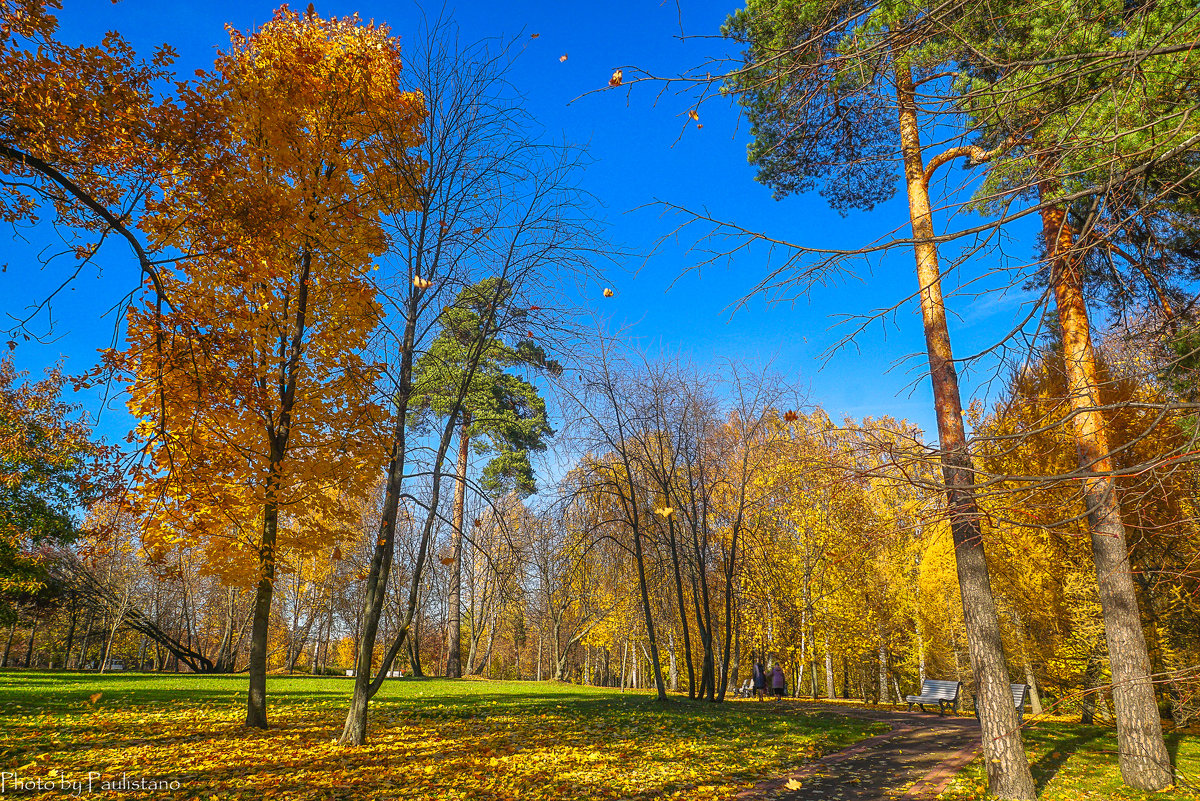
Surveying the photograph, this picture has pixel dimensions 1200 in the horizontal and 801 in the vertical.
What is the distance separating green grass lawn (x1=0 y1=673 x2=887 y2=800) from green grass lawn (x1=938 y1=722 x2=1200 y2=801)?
1.87 metres

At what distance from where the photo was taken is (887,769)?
265 inches

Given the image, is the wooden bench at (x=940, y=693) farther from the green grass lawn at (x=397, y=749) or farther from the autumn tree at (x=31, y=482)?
the autumn tree at (x=31, y=482)

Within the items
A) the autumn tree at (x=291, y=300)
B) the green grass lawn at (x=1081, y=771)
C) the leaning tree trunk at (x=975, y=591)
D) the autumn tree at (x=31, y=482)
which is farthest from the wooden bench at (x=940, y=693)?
the autumn tree at (x=31, y=482)

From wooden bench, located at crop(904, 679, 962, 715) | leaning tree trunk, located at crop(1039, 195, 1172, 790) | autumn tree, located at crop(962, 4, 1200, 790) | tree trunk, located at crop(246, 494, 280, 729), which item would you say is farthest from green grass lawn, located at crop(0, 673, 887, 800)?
wooden bench, located at crop(904, 679, 962, 715)

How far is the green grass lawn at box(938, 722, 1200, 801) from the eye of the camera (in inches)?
234

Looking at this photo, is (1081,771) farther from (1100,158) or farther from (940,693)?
(1100,158)

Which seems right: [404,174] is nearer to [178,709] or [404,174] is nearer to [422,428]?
[422,428]

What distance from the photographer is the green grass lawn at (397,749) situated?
5.09 meters

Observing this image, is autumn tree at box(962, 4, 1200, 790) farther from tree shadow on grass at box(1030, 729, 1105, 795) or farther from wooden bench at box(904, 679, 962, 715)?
wooden bench at box(904, 679, 962, 715)

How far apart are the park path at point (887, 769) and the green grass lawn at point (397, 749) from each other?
0.35 meters

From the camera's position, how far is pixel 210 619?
34.0 m

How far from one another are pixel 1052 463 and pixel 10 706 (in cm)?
1950

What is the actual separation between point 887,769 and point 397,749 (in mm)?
5745

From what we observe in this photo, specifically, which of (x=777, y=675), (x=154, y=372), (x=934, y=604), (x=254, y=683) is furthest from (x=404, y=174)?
(x=934, y=604)
